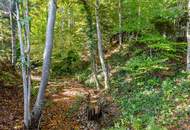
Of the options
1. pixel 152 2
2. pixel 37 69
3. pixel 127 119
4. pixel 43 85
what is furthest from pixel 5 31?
pixel 127 119

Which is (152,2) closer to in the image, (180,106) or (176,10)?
(176,10)

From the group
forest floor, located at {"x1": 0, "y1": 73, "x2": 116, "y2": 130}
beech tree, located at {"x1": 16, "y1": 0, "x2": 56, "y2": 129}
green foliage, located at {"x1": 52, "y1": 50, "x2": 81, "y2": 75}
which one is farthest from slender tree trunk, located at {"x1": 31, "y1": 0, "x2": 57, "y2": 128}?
green foliage, located at {"x1": 52, "y1": 50, "x2": 81, "y2": 75}

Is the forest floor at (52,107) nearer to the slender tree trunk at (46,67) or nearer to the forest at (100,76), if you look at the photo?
the forest at (100,76)

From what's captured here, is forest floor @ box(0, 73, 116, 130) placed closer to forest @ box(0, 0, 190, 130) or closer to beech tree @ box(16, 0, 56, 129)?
forest @ box(0, 0, 190, 130)

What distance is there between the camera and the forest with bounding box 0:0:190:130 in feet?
29.4

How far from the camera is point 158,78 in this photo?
12.1 m

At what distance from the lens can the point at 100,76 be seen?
15.7 m

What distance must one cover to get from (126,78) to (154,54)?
9.57 ft

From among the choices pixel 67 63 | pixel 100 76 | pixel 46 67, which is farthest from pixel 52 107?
pixel 67 63

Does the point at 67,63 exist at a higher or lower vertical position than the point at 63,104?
higher

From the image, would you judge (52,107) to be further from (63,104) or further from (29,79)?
(29,79)

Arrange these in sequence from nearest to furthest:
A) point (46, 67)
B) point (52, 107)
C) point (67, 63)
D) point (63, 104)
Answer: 1. point (46, 67)
2. point (52, 107)
3. point (63, 104)
4. point (67, 63)

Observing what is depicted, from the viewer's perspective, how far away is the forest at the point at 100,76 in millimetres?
8961

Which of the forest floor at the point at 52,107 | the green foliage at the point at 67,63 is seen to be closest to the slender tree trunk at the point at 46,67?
the forest floor at the point at 52,107
